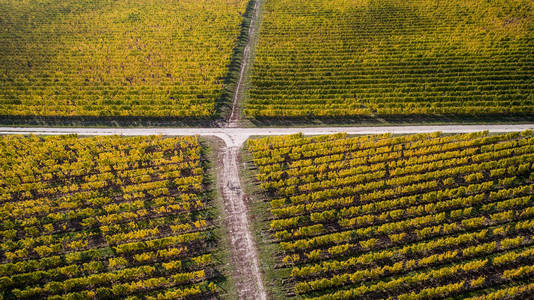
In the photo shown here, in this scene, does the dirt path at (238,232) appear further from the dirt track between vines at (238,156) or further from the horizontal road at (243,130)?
the horizontal road at (243,130)

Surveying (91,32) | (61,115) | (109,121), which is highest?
(91,32)

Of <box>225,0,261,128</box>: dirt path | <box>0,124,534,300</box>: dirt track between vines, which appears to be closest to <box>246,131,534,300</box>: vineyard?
<box>0,124,534,300</box>: dirt track between vines

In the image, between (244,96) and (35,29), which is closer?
(244,96)

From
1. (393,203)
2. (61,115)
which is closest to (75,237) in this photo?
(61,115)

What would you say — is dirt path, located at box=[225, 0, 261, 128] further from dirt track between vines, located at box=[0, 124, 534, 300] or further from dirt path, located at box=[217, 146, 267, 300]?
dirt path, located at box=[217, 146, 267, 300]

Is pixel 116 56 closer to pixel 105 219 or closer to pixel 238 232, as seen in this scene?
pixel 105 219

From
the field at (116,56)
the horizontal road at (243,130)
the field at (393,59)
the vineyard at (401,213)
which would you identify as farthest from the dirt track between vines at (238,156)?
the field at (116,56)

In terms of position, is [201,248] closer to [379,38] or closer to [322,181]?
[322,181]
